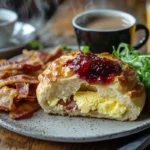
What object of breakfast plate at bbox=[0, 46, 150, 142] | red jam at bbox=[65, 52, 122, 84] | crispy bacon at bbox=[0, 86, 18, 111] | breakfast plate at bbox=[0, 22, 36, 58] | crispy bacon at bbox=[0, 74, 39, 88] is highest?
red jam at bbox=[65, 52, 122, 84]

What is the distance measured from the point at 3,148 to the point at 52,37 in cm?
138

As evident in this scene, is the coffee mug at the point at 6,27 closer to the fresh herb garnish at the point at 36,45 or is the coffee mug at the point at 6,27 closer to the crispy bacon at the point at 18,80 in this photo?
the fresh herb garnish at the point at 36,45

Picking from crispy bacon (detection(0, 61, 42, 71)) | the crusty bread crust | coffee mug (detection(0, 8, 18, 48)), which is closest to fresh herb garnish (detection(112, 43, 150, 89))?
the crusty bread crust

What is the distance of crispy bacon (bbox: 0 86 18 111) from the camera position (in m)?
1.89

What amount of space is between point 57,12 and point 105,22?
44.5 inches

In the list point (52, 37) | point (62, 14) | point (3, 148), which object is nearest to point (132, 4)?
point (62, 14)

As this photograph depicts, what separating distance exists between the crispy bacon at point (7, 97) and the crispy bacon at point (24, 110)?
3 centimetres

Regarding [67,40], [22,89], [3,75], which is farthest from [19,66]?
[67,40]

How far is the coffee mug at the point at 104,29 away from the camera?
7.77ft

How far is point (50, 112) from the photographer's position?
6.29 feet

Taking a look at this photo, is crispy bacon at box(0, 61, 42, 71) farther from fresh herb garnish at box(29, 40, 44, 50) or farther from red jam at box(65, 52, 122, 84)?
fresh herb garnish at box(29, 40, 44, 50)

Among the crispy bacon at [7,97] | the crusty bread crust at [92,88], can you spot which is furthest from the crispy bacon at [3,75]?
the crusty bread crust at [92,88]

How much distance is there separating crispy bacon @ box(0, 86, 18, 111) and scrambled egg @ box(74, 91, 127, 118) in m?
0.31

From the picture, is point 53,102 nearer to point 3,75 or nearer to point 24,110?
point 24,110
